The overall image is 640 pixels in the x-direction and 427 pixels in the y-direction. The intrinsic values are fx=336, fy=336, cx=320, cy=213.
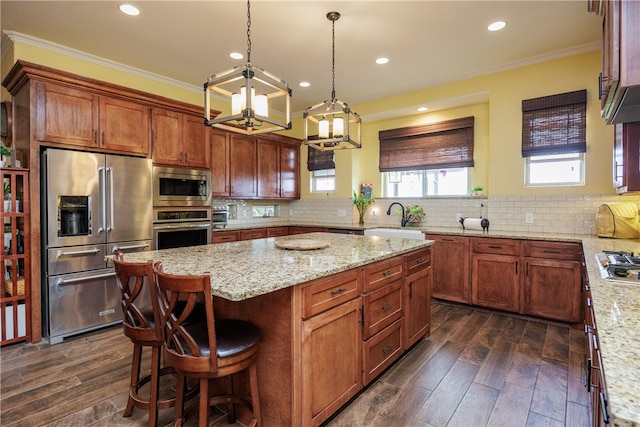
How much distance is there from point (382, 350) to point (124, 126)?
10.8ft

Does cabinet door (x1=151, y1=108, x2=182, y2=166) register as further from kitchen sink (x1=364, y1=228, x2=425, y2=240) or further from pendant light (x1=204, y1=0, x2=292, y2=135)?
kitchen sink (x1=364, y1=228, x2=425, y2=240)

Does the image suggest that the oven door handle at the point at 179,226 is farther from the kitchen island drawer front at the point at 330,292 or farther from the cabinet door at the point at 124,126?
the kitchen island drawer front at the point at 330,292

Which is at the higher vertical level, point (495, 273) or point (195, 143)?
point (195, 143)

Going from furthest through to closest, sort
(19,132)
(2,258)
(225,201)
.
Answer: (225,201)
(19,132)
(2,258)

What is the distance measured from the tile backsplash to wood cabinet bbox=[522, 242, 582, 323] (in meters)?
0.49

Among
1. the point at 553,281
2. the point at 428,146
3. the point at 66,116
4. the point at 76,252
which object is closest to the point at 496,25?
the point at 428,146

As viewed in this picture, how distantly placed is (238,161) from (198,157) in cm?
96

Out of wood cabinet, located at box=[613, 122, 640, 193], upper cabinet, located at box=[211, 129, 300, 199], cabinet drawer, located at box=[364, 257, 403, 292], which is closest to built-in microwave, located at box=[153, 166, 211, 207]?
upper cabinet, located at box=[211, 129, 300, 199]

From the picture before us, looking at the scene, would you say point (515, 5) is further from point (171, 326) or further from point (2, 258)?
point (2, 258)

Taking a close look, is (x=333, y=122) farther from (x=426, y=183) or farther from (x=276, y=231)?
(x=276, y=231)

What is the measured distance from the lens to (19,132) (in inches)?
128

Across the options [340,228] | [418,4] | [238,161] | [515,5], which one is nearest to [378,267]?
[418,4]

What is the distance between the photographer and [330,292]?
1.84 meters

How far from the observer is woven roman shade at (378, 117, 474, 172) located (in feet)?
15.1
